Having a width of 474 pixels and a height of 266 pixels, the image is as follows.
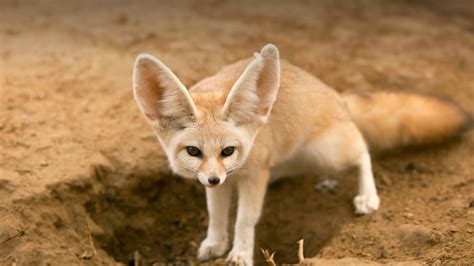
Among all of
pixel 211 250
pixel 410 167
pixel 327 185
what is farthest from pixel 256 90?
pixel 410 167

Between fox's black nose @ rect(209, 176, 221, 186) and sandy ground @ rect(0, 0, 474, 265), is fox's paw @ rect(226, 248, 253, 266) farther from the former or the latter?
fox's black nose @ rect(209, 176, 221, 186)

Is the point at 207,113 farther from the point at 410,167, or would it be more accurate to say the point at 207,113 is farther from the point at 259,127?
the point at 410,167

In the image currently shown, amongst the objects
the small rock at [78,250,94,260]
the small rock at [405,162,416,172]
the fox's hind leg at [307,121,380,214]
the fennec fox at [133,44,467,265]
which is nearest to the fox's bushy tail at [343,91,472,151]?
the fennec fox at [133,44,467,265]

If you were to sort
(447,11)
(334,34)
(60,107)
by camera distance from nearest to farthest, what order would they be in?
(60,107)
(334,34)
(447,11)

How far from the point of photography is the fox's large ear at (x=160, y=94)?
10.7 feet

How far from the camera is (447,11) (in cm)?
717

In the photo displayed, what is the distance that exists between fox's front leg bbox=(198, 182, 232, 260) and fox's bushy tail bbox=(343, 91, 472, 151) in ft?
4.31

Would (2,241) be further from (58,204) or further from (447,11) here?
(447,11)

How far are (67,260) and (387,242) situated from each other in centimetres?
192

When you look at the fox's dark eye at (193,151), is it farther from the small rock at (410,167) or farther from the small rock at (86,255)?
the small rock at (410,167)

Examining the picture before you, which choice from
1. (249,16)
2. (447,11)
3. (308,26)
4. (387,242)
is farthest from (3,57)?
(447,11)

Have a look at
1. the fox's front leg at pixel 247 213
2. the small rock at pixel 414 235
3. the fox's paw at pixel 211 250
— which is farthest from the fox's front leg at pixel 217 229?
the small rock at pixel 414 235

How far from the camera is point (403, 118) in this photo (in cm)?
479

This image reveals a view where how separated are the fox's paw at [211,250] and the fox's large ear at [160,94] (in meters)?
1.09
